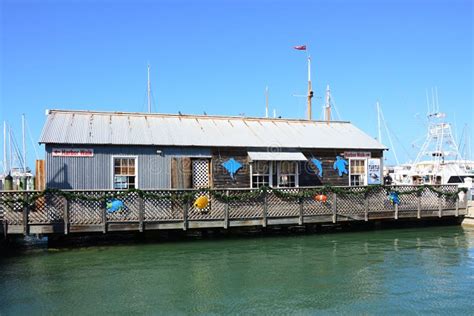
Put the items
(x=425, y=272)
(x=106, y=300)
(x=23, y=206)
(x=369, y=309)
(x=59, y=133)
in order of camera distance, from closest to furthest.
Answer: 1. (x=369, y=309)
2. (x=106, y=300)
3. (x=425, y=272)
4. (x=23, y=206)
5. (x=59, y=133)

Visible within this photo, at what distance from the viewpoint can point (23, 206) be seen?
14.9m

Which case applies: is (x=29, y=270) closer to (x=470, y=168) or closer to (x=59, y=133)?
(x=59, y=133)

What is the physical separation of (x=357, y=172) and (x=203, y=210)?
7.65 m

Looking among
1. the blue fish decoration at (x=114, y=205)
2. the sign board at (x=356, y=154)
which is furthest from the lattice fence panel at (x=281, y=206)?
the blue fish decoration at (x=114, y=205)

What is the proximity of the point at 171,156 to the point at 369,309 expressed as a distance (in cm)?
1059

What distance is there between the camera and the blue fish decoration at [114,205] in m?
15.8

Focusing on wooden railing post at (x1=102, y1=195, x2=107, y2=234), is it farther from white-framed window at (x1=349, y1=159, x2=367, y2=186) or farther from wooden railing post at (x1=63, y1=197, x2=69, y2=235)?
white-framed window at (x1=349, y1=159, x2=367, y2=186)

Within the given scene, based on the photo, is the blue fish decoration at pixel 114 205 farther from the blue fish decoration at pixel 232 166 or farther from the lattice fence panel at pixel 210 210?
the blue fish decoration at pixel 232 166

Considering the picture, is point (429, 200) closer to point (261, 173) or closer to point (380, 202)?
point (380, 202)

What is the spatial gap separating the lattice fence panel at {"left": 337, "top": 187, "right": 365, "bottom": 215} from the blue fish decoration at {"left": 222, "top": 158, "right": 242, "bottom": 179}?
4.09 m

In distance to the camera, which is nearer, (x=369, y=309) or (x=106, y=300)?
(x=369, y=309)

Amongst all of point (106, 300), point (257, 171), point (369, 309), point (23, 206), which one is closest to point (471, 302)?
point (369, 309)

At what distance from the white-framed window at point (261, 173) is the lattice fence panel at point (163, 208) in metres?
3.76

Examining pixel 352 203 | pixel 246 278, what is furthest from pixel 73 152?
pixel 352 203
